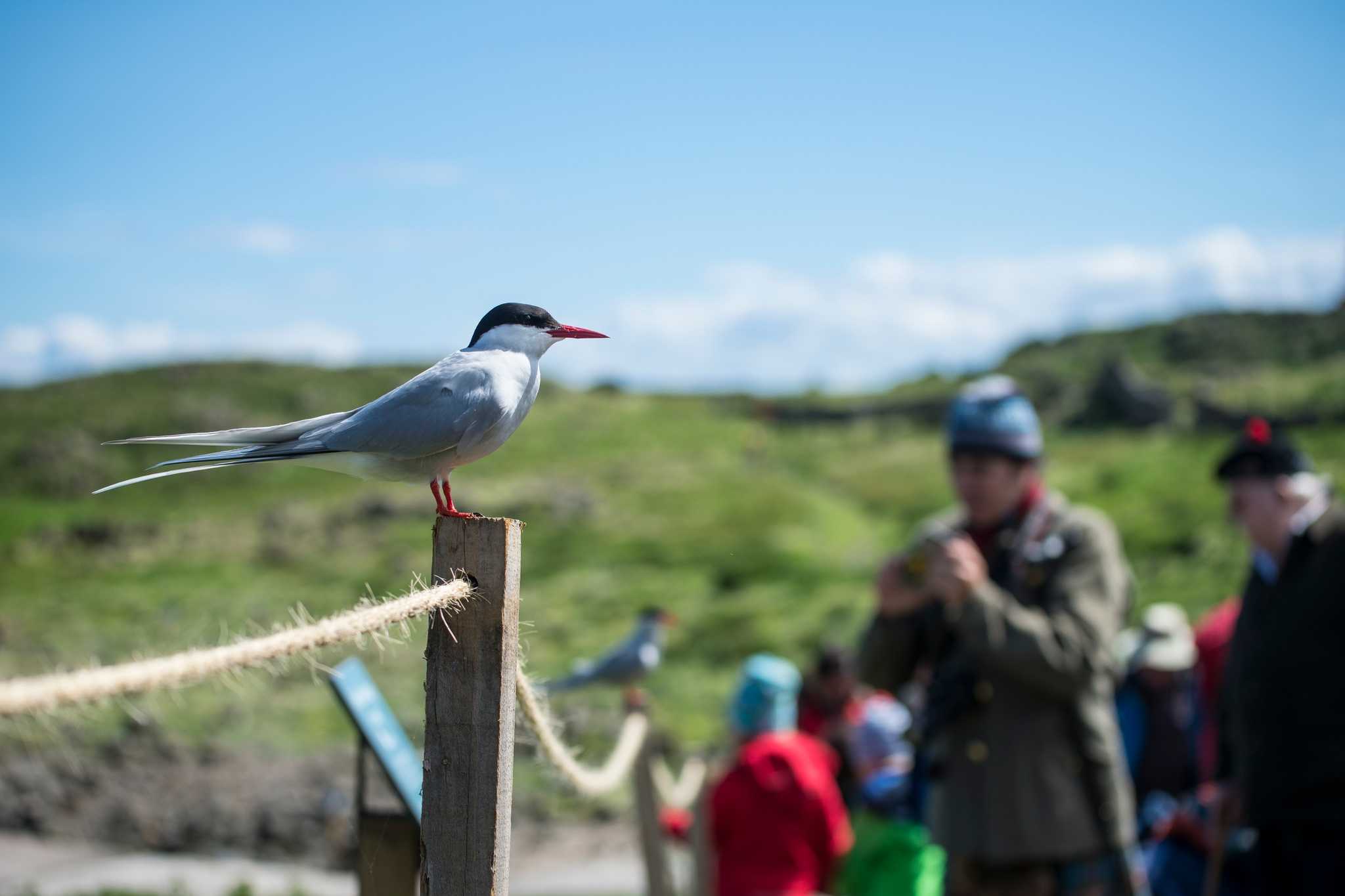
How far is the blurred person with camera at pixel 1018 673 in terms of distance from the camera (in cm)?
372

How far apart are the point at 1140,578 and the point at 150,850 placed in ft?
37.3

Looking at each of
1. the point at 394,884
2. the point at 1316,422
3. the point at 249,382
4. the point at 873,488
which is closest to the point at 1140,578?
the point at 1316,422

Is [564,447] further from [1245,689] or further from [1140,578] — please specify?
[1245,689]

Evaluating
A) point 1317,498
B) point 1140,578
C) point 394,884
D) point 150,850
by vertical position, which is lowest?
point 150,850

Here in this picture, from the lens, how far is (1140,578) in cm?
1335

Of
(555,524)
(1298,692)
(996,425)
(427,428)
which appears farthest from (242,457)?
(555,524)

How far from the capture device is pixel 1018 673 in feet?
12.2

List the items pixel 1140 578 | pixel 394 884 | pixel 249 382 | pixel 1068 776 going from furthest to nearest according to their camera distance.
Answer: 1. pixel 249 382
2. pixel 1140 578
3. pixel 1068 776
4. pixel 394 884

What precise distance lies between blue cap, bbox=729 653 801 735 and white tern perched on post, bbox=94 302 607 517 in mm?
3230

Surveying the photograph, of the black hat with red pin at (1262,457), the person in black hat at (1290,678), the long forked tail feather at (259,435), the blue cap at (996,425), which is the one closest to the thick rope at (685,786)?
the blue cap at (996,425)

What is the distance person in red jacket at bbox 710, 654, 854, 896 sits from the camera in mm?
5102

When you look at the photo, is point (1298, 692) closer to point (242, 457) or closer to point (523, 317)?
point (523, 317)

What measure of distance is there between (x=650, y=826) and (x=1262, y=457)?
3303 mm

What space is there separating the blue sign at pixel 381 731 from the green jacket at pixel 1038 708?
2.12 metres
